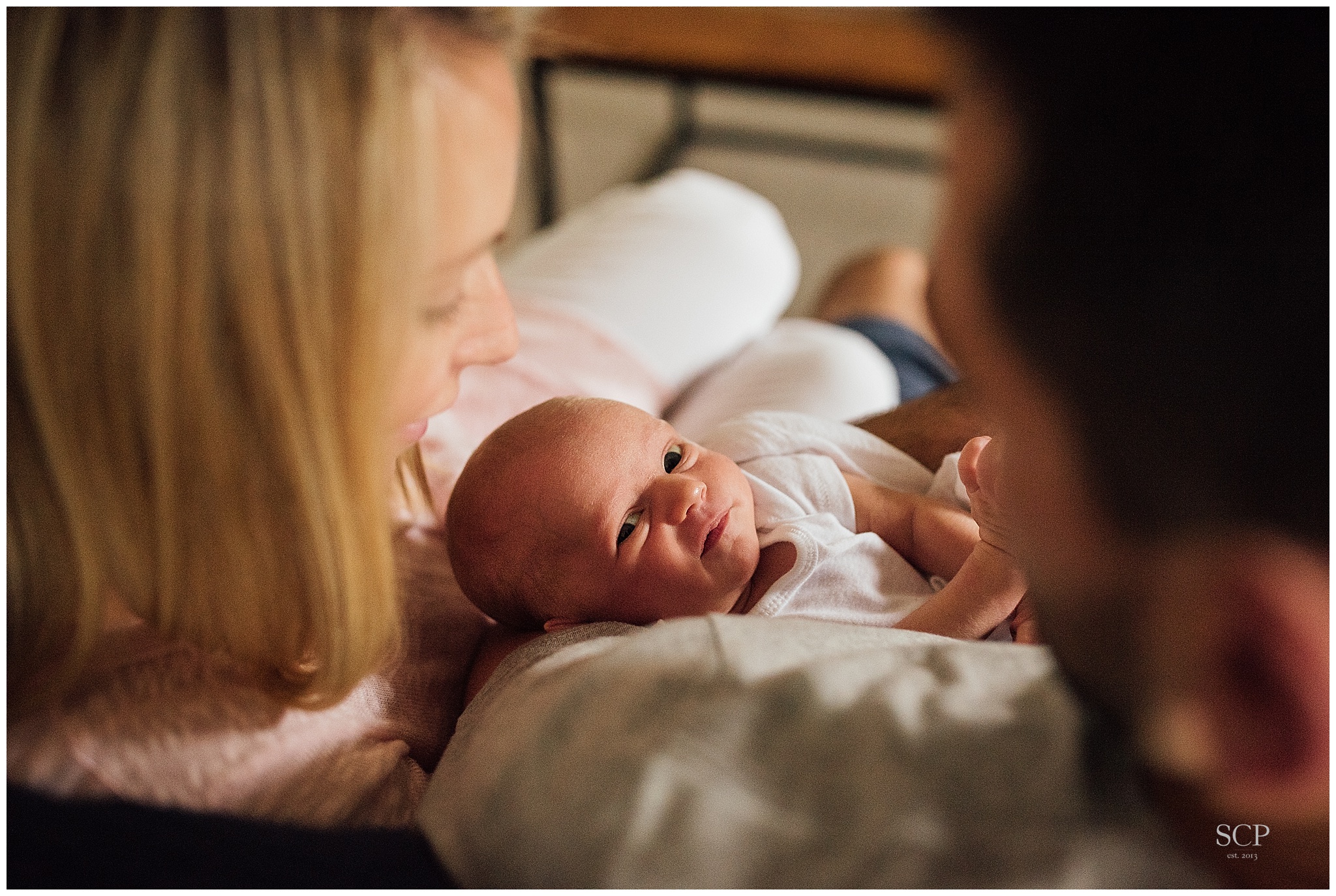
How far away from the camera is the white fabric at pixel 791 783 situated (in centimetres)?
54

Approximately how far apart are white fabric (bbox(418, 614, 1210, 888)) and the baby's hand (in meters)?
0.19

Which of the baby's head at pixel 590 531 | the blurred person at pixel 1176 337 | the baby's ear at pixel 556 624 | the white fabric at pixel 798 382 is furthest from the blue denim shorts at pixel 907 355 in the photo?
the blurred person at pixel 1176 337

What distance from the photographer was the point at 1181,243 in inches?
16.4

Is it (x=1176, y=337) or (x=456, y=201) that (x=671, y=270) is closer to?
(x=456, y=201)

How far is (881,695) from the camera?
0.60 meters

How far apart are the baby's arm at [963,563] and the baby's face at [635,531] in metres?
0.15

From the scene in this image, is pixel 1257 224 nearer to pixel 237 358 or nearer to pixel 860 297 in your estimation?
pixel 237 358

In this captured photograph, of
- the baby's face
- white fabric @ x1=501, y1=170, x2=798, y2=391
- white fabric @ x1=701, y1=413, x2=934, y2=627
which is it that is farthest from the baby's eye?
white fabric @ x1=501, y1=170, x2=798, y2=391

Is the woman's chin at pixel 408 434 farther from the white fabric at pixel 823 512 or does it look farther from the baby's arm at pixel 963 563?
the baby's arm at pixel 963 563

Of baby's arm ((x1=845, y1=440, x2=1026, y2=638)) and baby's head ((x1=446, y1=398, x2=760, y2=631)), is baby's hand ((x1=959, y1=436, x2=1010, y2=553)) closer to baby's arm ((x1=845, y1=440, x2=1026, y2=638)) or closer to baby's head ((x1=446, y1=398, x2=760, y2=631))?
baby's arm ((x1=845, y1=440, x2=1026, y2=638))

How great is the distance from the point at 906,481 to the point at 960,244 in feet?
1.83

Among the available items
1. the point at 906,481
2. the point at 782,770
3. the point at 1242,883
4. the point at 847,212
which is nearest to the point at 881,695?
the point at 782,770

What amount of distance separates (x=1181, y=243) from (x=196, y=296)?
18.2 inches

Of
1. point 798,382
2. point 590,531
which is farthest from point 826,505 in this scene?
point 798,382
